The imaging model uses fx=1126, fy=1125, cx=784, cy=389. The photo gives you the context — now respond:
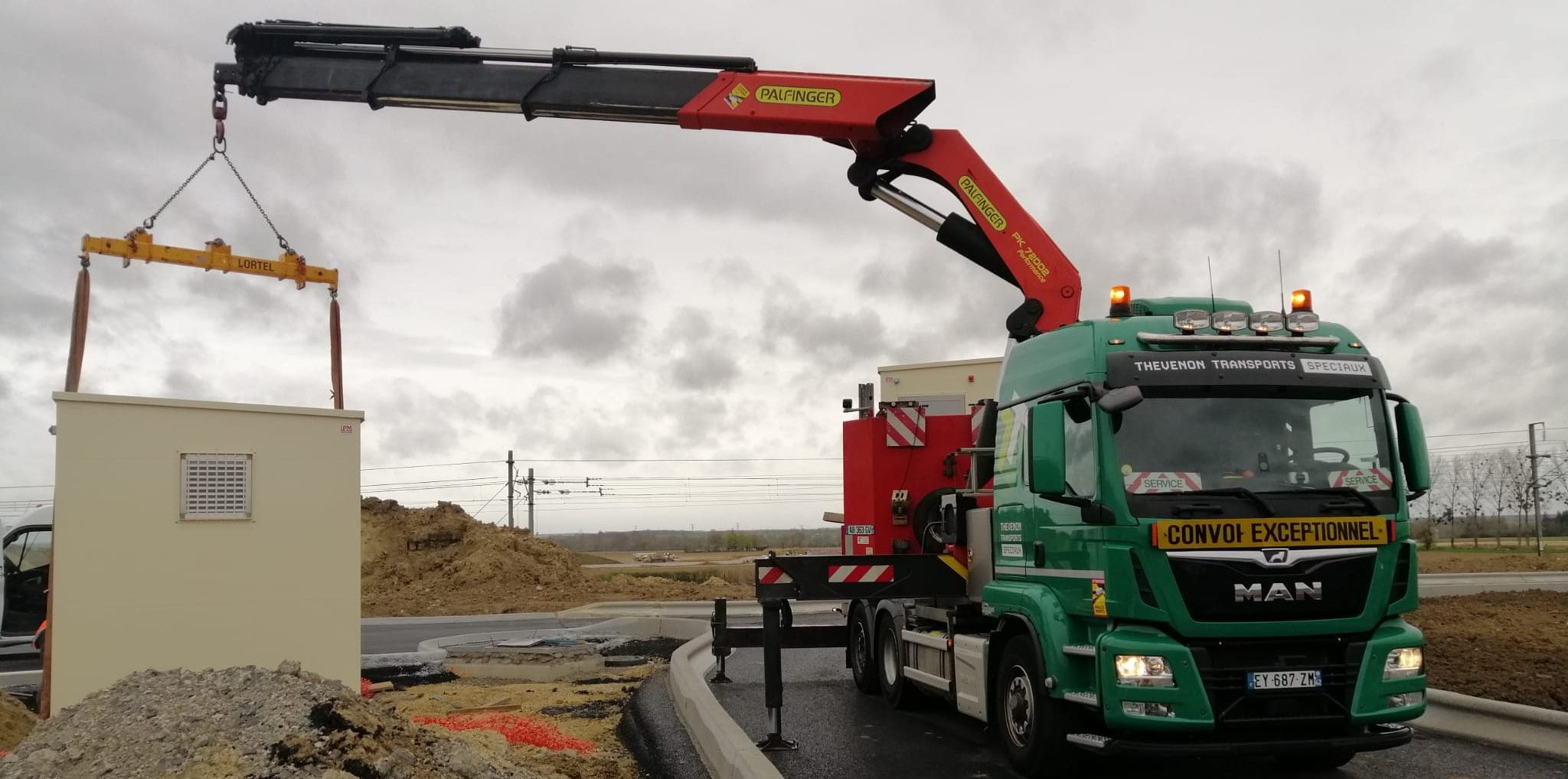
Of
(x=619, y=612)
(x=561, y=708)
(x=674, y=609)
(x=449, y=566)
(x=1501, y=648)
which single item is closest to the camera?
(x=561, y=708)

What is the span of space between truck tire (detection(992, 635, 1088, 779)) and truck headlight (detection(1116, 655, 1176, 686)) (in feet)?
2.35

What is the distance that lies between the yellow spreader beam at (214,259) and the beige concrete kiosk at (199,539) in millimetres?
9017

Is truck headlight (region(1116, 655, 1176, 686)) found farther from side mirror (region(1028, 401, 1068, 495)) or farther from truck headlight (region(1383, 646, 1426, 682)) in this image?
truck headlight (region(1383, 646, 1426, 682))

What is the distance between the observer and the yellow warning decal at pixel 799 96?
11.6m

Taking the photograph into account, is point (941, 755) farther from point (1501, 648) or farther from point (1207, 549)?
point (1501, 648)

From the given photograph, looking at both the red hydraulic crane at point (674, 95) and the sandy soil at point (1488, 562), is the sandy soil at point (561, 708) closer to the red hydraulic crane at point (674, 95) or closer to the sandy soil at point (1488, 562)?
the red hydraulic crane at point (674, 95)

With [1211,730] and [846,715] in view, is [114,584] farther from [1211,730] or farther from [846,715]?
[1211,730]

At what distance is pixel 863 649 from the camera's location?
12031mm

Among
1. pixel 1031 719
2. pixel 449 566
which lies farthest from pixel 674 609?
pixel 1031 719

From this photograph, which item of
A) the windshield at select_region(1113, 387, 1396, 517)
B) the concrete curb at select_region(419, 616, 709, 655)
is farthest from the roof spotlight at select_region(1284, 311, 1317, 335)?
the concrete curb at select_region(419, 616, 709, 655)

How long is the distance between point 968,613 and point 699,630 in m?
10.7

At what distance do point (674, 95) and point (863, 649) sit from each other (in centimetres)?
624

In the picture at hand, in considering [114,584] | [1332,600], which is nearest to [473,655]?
[114,584]

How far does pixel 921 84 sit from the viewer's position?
37.7ft
